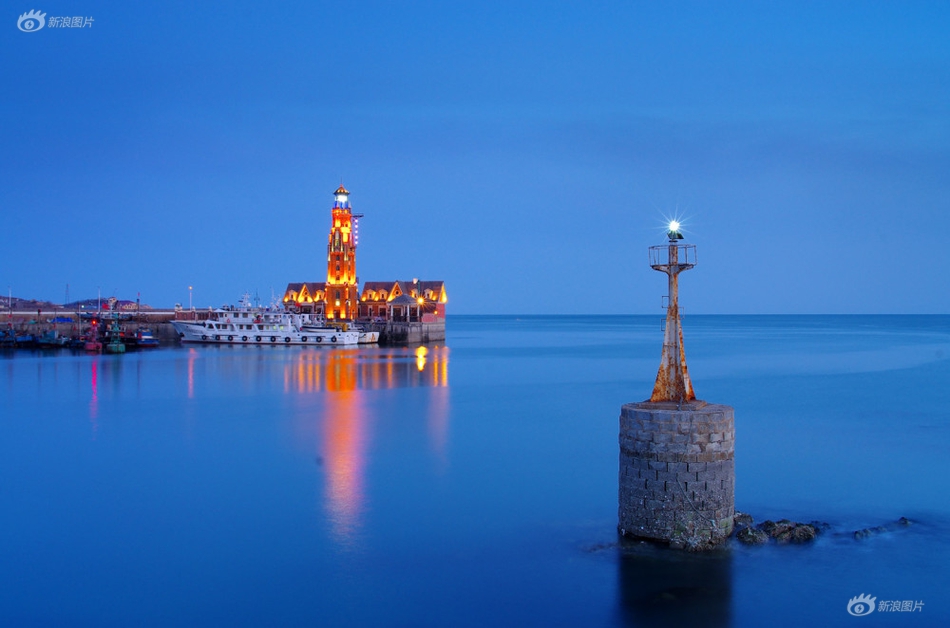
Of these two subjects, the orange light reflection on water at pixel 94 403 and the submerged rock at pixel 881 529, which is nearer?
the submerged rock at pixel 881 529

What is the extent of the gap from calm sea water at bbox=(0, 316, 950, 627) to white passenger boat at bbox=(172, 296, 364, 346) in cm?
4687

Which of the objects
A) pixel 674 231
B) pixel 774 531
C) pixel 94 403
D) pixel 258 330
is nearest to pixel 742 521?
pixel 774 531

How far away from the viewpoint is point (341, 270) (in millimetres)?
108062

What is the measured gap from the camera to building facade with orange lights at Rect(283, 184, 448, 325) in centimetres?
10806

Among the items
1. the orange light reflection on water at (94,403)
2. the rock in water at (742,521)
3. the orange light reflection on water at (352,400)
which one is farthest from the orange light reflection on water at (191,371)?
the rock in water at (742,521)

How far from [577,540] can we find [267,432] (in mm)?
19298

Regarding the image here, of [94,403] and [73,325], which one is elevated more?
[73,325]

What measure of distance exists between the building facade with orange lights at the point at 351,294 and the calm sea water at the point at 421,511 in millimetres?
61847

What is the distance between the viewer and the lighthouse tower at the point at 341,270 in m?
108

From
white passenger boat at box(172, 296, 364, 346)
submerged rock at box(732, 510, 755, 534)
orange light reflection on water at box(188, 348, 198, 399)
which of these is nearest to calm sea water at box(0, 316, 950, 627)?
submerged rock at box(732, 510, 755, 534)

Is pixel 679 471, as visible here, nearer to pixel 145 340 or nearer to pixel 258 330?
pixel 258 330

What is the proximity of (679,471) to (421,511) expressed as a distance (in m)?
8.40

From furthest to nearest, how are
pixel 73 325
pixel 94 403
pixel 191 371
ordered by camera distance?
pixel 73 325 → pixel 191 371 → pixel 94 403

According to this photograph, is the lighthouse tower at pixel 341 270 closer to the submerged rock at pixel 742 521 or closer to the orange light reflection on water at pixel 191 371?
the orange light reflection on water at pixel 191 371
